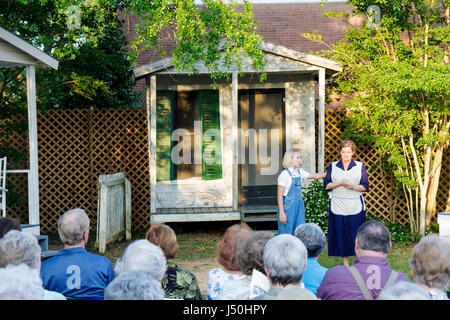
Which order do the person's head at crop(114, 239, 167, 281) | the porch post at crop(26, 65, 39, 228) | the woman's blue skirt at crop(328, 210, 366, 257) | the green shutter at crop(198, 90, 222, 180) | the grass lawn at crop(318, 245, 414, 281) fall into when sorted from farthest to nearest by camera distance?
the green shutter at crop(198, 90, 222, 180) < the porch post at crop(26, 65, 39, 228) < the grass lawn at crop(318, 245, 414, 281) < the woman's blue skirt at crop(328, 210, 366, 257) < the person's head at crop(114, 239, 167, 281)

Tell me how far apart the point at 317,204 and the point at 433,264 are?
567 centimetres

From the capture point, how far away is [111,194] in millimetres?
7707

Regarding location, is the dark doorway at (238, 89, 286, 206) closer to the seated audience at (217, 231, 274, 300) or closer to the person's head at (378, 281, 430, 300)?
the seated audience at (217, 231, 274, 300)

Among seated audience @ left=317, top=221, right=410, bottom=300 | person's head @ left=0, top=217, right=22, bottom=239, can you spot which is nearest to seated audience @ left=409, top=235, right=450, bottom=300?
seated audience @ left=317, top=221, right=410, bottom=300

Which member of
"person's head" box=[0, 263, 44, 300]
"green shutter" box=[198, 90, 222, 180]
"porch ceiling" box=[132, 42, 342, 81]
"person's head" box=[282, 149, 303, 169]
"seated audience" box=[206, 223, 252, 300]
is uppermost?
"porch ceiling" box=[132, 42, 342, 81]

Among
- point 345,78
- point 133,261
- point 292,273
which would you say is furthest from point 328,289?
point 345,78

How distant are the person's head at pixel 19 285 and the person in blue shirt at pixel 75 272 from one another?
3.19ft

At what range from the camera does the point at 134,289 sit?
2.05m

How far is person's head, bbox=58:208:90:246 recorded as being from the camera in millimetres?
3201

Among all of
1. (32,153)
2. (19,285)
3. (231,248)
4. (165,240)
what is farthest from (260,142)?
(19,285)

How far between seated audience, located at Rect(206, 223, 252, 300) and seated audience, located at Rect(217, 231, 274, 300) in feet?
0.21

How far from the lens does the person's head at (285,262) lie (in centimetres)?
236

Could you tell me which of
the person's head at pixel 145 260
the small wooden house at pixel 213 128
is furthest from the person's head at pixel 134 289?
the small wooden house at pixel 213 128

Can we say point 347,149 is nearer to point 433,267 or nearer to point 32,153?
point 433,267
